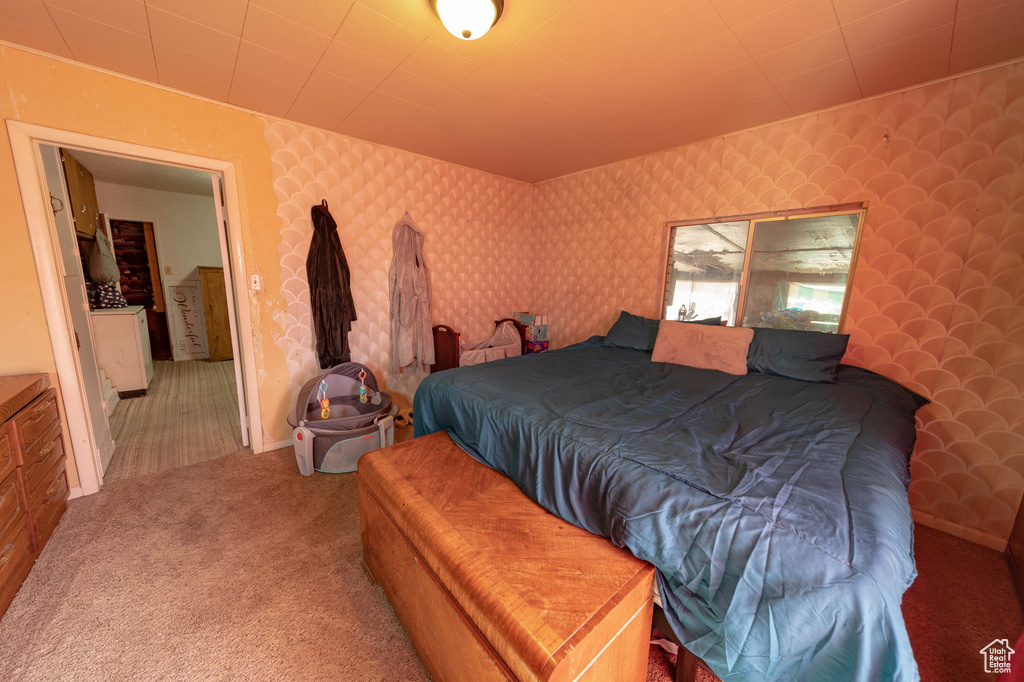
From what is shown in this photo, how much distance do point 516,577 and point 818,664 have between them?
72 cm

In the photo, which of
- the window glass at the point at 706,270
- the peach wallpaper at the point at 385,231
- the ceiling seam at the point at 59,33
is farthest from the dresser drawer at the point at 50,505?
the window glass at the point at 706,270

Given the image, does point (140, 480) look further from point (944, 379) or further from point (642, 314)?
point (944, 379)

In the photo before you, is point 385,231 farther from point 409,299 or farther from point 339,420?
point 339,420

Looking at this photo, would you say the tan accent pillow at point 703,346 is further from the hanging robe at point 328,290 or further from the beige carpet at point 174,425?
the beige carpet at point 174,425

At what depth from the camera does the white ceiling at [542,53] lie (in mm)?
1522

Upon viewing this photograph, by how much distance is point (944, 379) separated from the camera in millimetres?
2047

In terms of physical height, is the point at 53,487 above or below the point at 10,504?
below

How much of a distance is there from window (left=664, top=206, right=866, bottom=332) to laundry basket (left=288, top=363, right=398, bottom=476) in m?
2.60

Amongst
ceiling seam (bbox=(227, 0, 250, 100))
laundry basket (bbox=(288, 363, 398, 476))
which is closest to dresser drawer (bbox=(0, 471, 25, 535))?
laundry basket (bbox=(288, 363, 398, 476))

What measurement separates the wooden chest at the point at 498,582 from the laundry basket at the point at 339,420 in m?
1.01

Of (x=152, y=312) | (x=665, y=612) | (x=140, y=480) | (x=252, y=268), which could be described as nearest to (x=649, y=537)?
(x=665, y=612)

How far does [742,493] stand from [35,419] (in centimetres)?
318

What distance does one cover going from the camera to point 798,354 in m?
2.24

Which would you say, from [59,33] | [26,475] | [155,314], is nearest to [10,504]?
[26,475]
